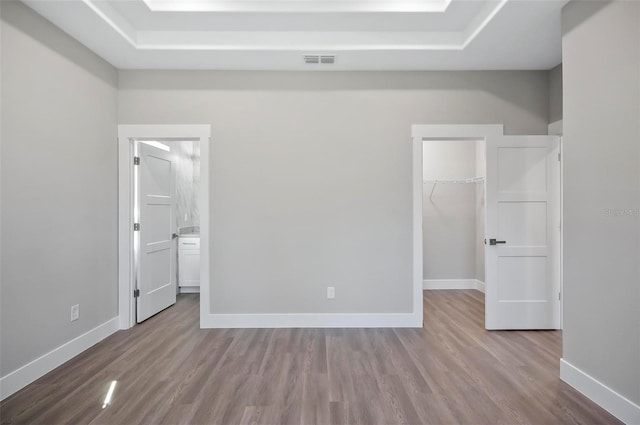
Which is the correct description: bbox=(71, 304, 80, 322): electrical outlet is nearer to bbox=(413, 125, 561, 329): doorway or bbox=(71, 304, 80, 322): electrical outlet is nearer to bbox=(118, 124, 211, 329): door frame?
bbox=(118, 124, 211, 329): door frame

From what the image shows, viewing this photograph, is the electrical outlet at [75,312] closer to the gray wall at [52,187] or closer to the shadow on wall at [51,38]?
the gray wall at [52,187]

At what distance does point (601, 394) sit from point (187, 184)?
532 centimetres

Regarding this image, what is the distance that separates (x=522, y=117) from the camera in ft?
11.0

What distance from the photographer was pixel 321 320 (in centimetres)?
331

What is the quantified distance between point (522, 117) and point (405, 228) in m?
1.74

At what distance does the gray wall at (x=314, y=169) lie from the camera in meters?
3.31

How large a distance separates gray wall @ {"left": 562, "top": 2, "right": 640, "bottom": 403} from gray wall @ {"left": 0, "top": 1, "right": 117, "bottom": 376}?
3.90 metres

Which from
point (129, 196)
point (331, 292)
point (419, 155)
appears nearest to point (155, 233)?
point (129, 196)

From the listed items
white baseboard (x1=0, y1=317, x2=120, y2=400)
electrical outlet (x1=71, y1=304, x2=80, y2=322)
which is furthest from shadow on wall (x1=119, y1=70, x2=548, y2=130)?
white baseboard (x1=0, y1=317, x2=120, y2=400)

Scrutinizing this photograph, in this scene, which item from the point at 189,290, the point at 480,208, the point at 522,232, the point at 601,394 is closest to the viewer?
the point at 601,394

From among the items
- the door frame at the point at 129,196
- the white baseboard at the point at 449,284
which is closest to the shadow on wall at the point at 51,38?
the door frame at the point at 129,196

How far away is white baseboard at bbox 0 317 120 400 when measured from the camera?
6.90ft

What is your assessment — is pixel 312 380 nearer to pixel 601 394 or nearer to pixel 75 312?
pixel 601 394

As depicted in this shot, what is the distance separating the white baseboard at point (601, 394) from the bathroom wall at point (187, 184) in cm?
497
